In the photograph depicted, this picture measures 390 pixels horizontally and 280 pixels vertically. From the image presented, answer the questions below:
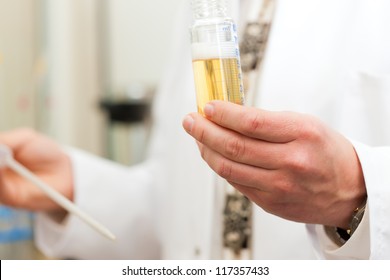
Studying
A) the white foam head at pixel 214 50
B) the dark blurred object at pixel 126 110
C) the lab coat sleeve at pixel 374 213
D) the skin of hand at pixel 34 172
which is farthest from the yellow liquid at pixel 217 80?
the dark blurred object at pixel 126 110

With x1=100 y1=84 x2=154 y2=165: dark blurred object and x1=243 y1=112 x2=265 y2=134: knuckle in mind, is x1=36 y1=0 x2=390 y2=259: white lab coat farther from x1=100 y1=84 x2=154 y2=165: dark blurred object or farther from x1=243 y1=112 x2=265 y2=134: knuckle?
x1=100 y1=84 x2=154 y2=165: dark blurred object

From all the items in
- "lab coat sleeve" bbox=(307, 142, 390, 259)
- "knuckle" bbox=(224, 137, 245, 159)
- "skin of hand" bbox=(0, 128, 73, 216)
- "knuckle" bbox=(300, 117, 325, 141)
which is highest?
"knuckle" bbox=(300, 117, 325, 141)

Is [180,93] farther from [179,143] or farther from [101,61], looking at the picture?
[101,61]

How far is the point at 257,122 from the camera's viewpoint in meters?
0.43

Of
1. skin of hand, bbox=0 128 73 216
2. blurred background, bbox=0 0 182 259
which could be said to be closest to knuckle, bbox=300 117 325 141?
skin of hand, bbox=0 128 73 216

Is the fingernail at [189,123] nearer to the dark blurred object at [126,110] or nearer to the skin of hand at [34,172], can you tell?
the skin of hand at [34,172]

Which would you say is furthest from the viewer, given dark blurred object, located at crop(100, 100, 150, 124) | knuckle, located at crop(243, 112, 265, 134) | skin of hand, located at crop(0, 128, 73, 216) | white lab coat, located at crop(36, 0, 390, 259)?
dark blurred object, located at crop(100, 100, 150, 124)

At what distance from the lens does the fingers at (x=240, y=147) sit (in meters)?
0.44

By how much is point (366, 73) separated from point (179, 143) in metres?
0.34

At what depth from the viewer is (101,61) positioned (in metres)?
1.43

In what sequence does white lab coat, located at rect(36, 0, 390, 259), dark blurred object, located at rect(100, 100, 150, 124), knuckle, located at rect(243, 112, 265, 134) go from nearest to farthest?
knuckle, located at rect(243, 112, 265, 134), white lab coat, located at rect(36, 0, 390, 259), dark blurred object, located at rect(100, 100, 150, 124)

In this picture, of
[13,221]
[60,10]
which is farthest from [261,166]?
[60,10]

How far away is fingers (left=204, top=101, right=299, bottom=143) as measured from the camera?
0.43 meters

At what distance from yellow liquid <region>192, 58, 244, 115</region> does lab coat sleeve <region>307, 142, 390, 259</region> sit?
0.40 ft
